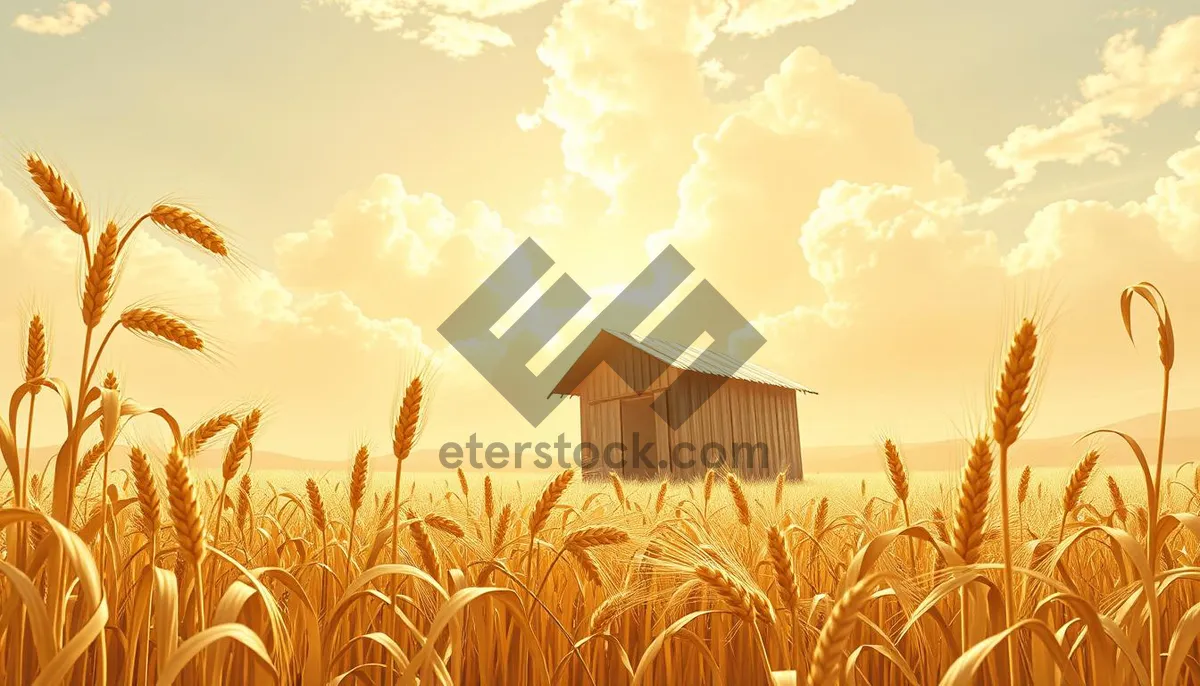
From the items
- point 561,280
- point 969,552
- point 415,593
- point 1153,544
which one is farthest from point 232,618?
point 561,280

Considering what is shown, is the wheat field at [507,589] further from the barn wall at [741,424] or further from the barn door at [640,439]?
the barn door at [640,439]

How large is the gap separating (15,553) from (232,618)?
100 centimetres

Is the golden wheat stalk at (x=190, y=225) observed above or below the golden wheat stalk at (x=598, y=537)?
above

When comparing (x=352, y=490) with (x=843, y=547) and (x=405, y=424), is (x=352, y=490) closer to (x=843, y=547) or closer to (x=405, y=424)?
(x=405, y=424)

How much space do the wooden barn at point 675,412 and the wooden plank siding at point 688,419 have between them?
0.03 m

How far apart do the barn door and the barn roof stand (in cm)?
177

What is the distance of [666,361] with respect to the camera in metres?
20.3

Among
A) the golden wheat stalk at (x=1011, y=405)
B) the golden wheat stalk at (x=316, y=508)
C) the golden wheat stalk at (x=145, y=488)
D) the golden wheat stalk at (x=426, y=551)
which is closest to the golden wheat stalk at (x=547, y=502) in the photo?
the golden wheat stalk at (x=426, y=551)

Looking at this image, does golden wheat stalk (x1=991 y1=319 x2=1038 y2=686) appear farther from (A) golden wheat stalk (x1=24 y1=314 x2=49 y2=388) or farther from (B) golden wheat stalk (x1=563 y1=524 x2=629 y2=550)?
(A) golden wheat stalk (x1=24 y1=314 x2=49 y2=388)

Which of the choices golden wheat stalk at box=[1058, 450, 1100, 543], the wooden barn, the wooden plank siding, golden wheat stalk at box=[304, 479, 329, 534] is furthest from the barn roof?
golden wheat stalk at box=[1058, 450, 1100, 543]

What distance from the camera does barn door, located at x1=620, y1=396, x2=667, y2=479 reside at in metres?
21.6

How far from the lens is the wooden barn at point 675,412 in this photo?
69.8ft

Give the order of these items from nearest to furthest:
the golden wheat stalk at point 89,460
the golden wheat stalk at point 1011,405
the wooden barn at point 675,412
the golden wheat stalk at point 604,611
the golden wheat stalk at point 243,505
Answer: the golden wheat stalk at point 1011,405, the golden wheat stalk at point 604,611, the golden wheat stalk at point 89,460, the golden wheat stalk at point 243,505, the wooden barn at point 675,412

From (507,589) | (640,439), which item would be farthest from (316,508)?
(640,439)
